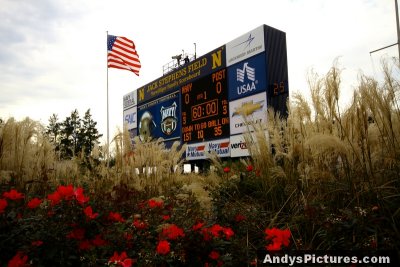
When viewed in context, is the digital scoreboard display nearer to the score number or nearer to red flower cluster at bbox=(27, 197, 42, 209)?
the score number

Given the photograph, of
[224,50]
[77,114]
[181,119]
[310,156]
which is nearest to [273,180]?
[310,156]

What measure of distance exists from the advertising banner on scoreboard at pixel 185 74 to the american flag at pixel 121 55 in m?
1.70

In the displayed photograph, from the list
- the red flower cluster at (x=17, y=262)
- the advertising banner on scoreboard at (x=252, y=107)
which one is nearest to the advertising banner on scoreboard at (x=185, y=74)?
the advertising banner on scoreboard at (x=252, y=107)

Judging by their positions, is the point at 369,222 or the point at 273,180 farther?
the point at 273,180

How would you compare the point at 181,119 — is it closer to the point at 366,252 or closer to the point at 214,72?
the point at 214,72

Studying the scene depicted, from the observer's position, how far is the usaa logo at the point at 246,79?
11.5 meters

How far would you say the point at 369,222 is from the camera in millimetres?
2266

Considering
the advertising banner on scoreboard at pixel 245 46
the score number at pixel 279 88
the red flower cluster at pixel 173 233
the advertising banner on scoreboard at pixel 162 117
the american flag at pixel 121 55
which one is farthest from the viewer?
the american flag at pixel 121 55

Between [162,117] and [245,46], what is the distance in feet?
21.2

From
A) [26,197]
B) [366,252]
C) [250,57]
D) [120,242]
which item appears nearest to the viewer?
[366,252]

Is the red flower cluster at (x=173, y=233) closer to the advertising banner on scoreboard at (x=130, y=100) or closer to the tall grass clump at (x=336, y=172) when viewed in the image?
the tall grass clump at (x=336, y=172)

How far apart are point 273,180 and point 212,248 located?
5.34 ft

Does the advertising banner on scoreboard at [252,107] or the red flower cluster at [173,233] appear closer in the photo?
the red flower cluster at [173,233]

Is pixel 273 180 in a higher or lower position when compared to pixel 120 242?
higher
